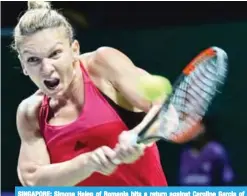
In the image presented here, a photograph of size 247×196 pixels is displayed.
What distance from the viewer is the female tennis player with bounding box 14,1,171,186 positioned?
1489 millimetres

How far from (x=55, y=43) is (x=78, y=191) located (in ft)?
1.19

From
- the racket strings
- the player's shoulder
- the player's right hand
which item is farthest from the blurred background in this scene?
the player's right hand

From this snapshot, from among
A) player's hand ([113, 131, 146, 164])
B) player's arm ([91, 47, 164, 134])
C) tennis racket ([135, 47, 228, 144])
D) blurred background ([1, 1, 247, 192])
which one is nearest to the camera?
player's hand ([113, 131, 146, 164])

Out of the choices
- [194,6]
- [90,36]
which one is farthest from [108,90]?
[194,6]

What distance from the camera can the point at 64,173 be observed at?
1.49 meters

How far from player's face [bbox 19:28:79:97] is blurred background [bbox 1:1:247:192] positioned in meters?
0.72

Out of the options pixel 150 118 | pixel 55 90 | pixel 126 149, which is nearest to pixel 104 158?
→ pixel 126 149

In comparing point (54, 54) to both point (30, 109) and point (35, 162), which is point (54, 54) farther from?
point (35, 162)

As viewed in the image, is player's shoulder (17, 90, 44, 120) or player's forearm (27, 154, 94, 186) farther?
player's shoulder (17, 90, 44, 120)

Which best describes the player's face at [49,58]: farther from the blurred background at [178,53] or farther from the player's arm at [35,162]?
the blurred background at [178,53]

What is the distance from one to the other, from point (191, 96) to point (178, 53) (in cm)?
88

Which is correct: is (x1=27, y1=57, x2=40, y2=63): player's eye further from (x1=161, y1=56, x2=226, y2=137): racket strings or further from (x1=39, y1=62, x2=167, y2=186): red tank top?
(x1=161, y1=56, x2=226, y2=137): racket strings

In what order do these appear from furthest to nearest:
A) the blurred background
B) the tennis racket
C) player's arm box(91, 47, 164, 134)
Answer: the blurred background < player's arm box(91, 47, 164, 134) < the tennis racket

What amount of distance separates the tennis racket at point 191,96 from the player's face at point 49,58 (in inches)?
9.3
